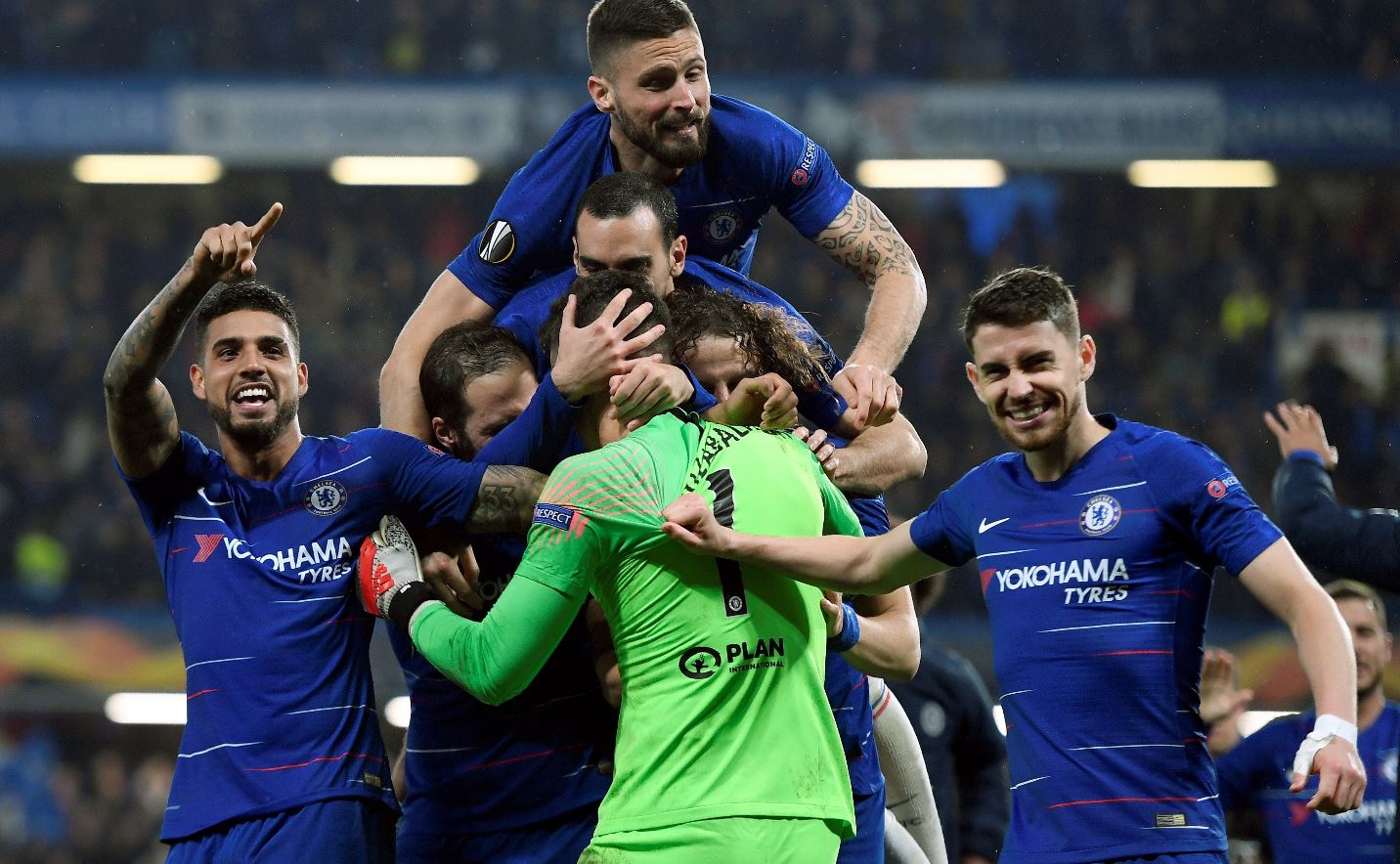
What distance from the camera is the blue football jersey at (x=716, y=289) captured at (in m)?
4.32

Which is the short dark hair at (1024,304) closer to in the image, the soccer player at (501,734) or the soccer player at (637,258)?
the soccer player at (637,258)

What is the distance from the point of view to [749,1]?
63.8 ft

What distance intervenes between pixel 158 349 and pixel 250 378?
0.24m

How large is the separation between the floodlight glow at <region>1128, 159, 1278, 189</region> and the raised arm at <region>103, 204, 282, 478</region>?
15.9 m

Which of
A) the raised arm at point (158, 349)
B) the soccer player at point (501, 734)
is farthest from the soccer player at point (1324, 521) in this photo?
the raised arm at point (158, 349)

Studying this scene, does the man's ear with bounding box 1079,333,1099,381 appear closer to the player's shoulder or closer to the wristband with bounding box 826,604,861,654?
the wristband with bounding box 826,604,861,654

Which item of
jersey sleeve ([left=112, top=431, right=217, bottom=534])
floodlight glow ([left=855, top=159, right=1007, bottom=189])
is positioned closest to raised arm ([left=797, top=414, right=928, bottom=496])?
jersey sleeve ([left=112, top=431, right=217, bottom=534])

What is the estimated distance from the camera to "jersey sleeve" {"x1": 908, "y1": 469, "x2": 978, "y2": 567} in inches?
148

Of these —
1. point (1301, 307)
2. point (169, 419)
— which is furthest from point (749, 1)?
point (169, 419)

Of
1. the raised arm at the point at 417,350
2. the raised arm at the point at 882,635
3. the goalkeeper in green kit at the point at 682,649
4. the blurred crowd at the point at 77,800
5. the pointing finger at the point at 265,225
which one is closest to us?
the goalkeeper in green kit at the point at 682,649

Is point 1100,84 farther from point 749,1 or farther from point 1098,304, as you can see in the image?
point 749,1

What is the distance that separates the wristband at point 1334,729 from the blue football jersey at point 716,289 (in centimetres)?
156

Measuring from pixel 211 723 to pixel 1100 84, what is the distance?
53.7 ft

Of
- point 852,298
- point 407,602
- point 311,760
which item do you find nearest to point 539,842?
point 311,760
